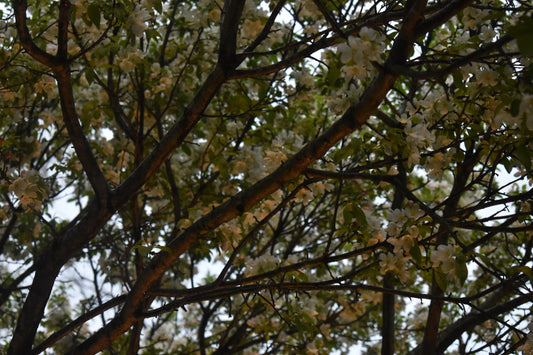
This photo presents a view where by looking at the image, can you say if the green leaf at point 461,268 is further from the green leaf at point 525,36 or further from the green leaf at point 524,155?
the green leaf at point 525,36

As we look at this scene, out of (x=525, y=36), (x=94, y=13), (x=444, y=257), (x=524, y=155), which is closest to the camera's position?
(x=525, y=36)

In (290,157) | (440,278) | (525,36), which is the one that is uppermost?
(290,157)

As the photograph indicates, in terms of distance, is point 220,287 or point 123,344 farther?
point 123,344

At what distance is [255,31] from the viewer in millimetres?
3178

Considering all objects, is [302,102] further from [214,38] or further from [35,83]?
[35,83]

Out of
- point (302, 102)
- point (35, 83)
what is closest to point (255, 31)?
point (302, 102)

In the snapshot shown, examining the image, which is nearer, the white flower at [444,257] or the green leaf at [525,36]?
the green leaf at [525,36]

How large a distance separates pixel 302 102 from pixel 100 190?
170 cm

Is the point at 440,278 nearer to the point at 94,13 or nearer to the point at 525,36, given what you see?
the point at 525,36

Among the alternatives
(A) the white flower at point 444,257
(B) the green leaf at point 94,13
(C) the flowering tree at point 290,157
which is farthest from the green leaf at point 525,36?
(B) the green leaf at point 94,13

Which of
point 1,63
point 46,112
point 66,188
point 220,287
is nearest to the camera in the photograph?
point 220,287

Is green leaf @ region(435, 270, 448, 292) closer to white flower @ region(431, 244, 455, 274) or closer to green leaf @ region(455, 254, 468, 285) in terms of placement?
white flower @ region(431, 244, 455, 274)

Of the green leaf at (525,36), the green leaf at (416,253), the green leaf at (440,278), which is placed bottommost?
the green leaf at (525,36)

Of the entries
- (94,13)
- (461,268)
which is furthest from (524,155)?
(94,13)
